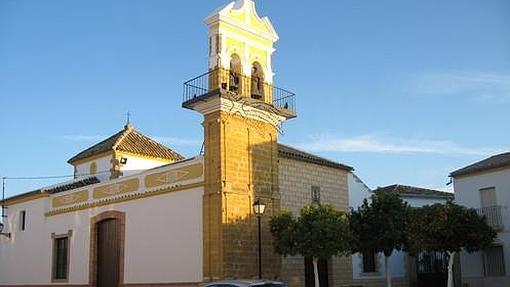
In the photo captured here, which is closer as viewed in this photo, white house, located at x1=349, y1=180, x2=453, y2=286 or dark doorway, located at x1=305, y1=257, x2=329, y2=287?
dark doorway, located at x1=305, y1=257, x2=329, y2=287

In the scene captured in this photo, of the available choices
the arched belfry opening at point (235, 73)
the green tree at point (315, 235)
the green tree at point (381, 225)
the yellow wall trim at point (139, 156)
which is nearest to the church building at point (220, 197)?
the arched belfry opening at point (235, 73)

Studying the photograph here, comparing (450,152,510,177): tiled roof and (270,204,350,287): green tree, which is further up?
(450,152,510,177): tiled roof

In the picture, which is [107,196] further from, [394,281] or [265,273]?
[394,281]

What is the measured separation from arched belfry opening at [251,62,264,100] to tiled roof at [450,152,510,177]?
910 cm

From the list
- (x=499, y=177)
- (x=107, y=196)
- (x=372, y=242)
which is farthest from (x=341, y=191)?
(x=107, y=196)

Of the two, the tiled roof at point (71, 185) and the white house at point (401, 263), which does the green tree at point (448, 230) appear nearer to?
the white house at point (401, 263)

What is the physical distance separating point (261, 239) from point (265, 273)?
1095mm

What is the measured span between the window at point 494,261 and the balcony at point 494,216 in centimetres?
86

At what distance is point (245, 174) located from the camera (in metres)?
20.5

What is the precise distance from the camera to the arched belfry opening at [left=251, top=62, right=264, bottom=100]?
2181 cm

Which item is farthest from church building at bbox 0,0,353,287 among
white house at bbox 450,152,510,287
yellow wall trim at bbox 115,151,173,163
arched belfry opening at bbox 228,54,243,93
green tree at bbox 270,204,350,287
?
white house at bbox 450,152,510,287

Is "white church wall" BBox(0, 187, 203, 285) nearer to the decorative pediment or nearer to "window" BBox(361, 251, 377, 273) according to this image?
the decorative pediment

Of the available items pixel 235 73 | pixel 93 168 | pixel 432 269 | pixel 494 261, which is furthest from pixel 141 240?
pixel 432 269

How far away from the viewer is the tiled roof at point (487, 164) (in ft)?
78.2
